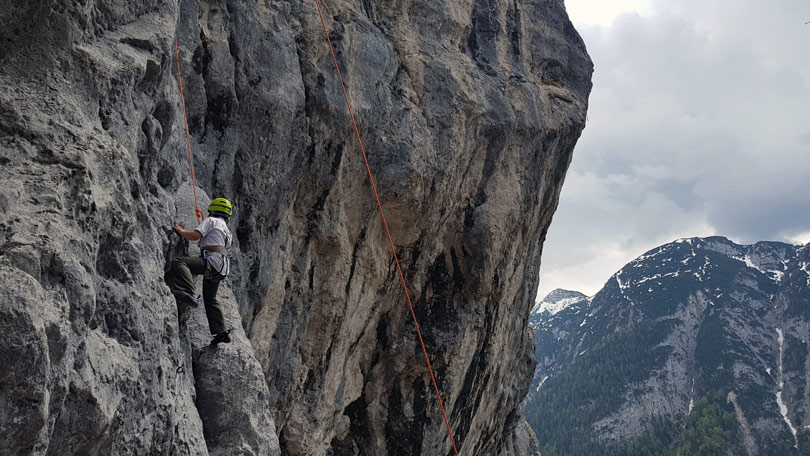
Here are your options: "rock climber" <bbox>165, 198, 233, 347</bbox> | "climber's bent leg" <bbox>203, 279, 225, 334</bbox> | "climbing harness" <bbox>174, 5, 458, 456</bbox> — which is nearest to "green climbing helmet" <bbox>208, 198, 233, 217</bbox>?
"rock climber" <bbox>165, 198, 233, 347</bbox>

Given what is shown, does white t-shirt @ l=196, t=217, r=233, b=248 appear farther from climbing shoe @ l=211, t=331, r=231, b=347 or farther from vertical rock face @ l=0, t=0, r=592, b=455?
climbing shoe @ l=211, t=331, r=231, b=347

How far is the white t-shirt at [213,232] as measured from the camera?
7758 millimetres

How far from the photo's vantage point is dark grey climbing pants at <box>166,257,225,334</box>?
7348 mm

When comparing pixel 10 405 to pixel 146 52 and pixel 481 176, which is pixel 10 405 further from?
pixel 481 176

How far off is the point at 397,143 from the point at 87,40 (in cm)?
825

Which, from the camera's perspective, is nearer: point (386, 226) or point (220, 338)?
point (220, 338)

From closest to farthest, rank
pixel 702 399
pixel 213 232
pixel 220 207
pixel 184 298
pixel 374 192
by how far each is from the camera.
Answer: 1. pixel 184 298
2. pixel 213 232
3. pixel 220 207
4. pixel 374 192
5. pixel 702 399

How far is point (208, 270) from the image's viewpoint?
7672mm

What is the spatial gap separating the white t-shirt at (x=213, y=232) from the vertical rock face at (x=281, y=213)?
425 millimetres

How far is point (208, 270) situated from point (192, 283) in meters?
0.30

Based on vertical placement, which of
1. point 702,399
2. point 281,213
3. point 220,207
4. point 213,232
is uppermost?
point 702,399

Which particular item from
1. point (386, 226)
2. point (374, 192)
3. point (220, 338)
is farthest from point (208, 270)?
point (386, 226)

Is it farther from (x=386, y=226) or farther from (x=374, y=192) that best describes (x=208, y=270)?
(x=386, y=226)

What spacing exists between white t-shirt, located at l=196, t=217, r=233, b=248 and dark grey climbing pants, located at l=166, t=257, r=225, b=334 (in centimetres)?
27
